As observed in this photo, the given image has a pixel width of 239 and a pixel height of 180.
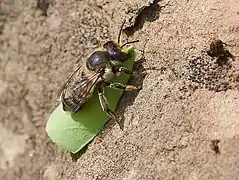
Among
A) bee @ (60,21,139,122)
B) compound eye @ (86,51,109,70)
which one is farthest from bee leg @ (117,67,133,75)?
compound eye @ (86,51,109,70)

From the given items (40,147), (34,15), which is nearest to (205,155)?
(40,147)

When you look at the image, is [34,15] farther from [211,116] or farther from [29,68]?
[211,116]

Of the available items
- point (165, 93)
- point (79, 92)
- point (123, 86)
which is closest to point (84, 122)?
point (79, 92)

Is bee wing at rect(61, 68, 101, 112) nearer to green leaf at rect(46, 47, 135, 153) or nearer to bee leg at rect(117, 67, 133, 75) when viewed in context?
green leaf at rect(46, 47, 135, 153)

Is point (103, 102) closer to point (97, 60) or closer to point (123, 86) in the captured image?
point (123, 86)

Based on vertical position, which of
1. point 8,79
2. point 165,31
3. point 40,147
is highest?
point 165,31

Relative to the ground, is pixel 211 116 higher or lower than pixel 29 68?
higher

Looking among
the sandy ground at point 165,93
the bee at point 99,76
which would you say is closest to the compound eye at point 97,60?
the bee at point 99,76
